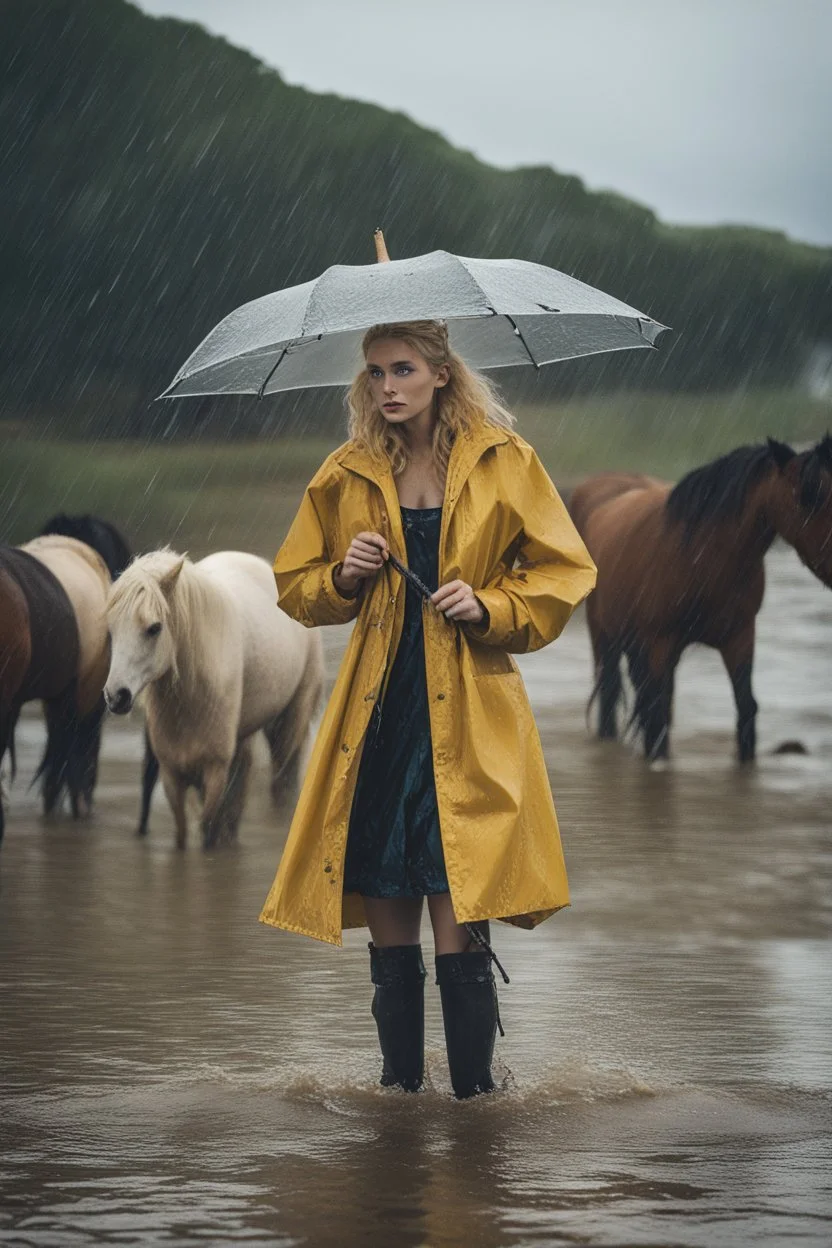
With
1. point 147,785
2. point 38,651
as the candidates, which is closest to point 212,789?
point 147,785

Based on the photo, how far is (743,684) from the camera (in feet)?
35.2

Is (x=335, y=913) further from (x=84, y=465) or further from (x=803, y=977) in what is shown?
(x=84, y=465)

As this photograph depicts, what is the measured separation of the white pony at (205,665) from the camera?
729 centimetres

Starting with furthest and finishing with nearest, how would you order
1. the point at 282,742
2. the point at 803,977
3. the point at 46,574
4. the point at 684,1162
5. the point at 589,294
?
1. the point at 282,742
2. the point at 46,574
3. the point at 803,977
4. the point at 589,294
5. the point at 684,1162

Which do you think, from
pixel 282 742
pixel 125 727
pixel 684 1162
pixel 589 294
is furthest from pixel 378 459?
pixel 125 727

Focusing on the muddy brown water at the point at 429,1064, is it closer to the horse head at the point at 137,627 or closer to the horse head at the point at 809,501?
the horse head at the point at 137,627

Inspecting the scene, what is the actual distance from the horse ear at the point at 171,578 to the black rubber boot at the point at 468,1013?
3.61m

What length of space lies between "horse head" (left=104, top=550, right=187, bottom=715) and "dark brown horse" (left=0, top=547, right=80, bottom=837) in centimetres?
62

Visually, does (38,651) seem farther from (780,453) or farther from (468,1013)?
(468,1013)

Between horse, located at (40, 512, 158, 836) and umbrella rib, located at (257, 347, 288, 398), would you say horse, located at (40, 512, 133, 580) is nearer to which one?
horse, located at (40, 512, 158, 836)

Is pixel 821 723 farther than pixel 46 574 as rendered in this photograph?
Yes

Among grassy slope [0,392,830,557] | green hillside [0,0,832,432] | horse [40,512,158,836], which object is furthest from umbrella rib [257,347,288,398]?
green hillside [0,0,832,432]

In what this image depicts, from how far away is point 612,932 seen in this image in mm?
6297

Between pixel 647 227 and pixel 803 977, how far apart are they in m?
41.9
